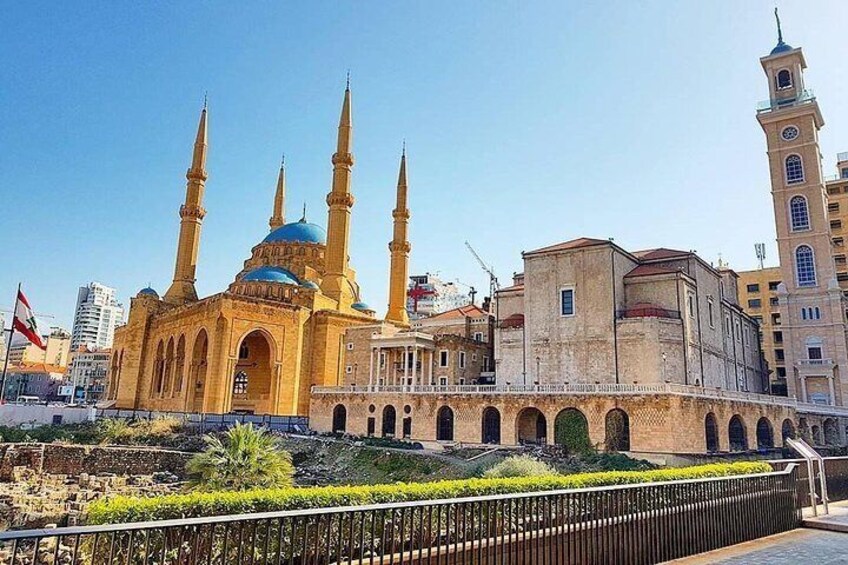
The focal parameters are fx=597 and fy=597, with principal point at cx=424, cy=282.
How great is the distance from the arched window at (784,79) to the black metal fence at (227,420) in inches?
1732

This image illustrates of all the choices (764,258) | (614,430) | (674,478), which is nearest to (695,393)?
(614,430)

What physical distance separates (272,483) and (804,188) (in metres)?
43.6

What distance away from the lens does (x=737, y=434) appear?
3048 cm

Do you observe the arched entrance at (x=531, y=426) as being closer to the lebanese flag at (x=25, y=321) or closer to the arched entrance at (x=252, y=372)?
the arched entrance at (x=252, y=372)

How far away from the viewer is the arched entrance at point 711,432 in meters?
27.8

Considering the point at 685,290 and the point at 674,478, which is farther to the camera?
the point at 685,290

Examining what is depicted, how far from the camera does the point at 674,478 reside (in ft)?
28.7

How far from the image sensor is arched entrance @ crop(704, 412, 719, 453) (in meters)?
27.8

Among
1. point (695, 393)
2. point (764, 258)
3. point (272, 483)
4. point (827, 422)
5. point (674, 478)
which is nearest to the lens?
point (674, 478)

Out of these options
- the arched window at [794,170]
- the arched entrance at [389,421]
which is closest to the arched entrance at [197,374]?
the arched entrance at [389,421]

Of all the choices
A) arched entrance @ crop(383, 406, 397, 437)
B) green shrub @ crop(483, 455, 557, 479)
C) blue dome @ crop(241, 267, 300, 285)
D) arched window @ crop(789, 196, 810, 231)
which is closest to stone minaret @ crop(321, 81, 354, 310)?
blue dome @ crop(241, 267, 300, 285)

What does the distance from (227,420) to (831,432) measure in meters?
38.2

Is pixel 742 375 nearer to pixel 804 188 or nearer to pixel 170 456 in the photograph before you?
pixel 804 188

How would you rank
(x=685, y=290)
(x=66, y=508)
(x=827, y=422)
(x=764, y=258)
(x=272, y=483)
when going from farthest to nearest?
1. (x=764, y=258)
2. (x=827, y=422)
3. (x=685, y=290)
4. (x=66, y=508)
5. (x=272, y=483)
